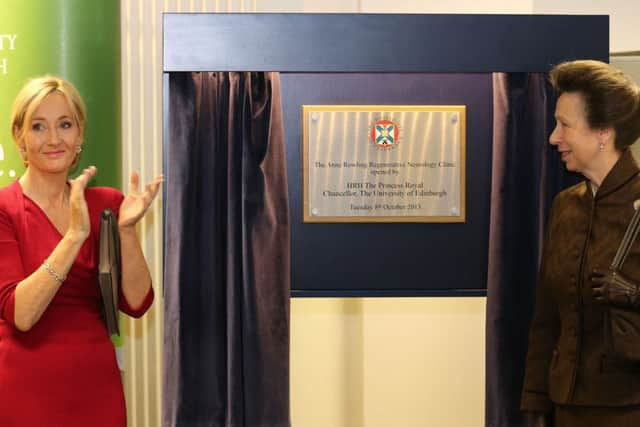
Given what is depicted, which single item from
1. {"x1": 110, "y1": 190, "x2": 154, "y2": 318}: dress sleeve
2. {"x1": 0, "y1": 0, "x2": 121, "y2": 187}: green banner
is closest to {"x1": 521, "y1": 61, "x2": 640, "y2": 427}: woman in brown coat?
{"x1": 110, "y1": 190, "x2": 154, "y2": 318}: dress sleeve

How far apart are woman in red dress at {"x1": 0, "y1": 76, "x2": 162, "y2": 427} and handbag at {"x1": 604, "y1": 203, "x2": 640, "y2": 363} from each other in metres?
1.34

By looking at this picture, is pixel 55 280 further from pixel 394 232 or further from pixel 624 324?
pixel 624 324

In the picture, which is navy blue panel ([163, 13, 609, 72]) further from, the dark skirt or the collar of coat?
the dark skirt

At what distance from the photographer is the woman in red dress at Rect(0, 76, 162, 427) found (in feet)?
7.44

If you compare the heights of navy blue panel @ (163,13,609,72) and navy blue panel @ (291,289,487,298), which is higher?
navy blue panel @ (163,13,609,72)

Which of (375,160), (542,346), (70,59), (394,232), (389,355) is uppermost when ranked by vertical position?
(70,59)

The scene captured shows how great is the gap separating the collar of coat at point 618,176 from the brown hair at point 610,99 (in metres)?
0.06

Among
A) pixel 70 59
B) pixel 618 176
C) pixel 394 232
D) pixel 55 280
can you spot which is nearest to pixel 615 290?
pixel 618 176

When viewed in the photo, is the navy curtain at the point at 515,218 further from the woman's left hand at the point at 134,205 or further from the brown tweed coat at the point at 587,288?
the woman's left hand at the point at 134,205

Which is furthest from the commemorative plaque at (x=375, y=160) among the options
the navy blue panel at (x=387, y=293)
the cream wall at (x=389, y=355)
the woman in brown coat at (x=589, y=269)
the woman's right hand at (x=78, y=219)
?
the cream wall at (x=389, y=355)

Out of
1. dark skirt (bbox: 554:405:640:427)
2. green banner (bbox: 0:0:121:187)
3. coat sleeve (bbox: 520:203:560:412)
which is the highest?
green banner (bbox: 0:0:121:187)

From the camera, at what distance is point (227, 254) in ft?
9.55

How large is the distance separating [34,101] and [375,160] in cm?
121

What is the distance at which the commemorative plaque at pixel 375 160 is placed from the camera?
2.99 meters
